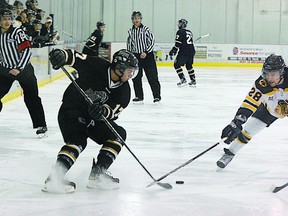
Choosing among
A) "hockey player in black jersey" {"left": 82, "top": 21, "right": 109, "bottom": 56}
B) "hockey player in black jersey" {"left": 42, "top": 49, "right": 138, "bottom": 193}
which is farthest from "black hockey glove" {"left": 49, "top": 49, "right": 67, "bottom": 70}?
"hockey player in black jersey" {"left": 82, "top": 21, "right": 109, "bottom": 56}

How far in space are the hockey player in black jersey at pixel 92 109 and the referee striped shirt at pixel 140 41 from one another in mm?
5390

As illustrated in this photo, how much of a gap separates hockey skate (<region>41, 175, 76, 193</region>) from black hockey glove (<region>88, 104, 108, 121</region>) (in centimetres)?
41

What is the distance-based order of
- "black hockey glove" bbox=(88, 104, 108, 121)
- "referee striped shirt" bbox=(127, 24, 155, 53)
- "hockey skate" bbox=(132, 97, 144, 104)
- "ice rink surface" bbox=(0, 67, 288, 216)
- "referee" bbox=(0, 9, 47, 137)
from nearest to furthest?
1. "ice rink surface" bbox=(0, 67, 288, 216)
2. "black hockey glove" bbox=(88, 104, 108, 121)
3. "referee" bbox=(0, 9, 47, 137)
4. "hockey skate" bbox=(132, 97, 144, 104)
5. "referee striped shirt" bbox=(127, 24, 155, 53)

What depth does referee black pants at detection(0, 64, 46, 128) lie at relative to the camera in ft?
19.4

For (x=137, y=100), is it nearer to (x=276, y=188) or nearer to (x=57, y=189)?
(x=276, y=188)

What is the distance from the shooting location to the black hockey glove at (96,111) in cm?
379

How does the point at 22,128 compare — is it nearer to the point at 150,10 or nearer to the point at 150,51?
the point at 150,51

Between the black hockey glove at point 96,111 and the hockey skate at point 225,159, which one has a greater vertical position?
the black hockey glove at point 96,111

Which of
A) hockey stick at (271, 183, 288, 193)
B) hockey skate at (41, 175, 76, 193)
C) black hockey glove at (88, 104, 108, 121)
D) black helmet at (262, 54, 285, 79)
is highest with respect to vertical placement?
black helmet at (262, 54, 285, 79)

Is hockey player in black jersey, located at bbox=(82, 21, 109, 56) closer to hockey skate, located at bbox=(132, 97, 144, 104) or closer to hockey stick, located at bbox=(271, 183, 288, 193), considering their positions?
hockey skate, located at bbox=(132, 97, 144, 104)

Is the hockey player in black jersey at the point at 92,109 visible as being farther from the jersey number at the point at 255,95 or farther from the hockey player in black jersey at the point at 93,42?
the hockey player in black jersey at the point at 93,42

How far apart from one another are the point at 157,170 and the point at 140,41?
4.88m

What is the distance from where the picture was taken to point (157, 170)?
4.73 m

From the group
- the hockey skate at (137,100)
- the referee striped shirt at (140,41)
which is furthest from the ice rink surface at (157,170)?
the referee striped shirt at (140,41)
